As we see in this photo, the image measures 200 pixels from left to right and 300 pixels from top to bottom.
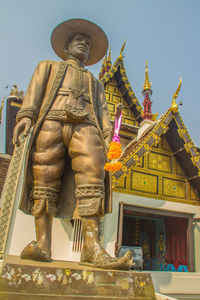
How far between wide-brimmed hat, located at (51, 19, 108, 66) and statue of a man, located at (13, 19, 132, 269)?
0.03ft

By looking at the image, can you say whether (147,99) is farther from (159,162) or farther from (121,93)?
(159,162)

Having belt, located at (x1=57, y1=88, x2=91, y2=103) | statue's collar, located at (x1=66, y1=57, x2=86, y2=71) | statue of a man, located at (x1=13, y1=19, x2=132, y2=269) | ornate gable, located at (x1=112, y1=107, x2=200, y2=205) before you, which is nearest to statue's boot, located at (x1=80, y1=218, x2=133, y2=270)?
statue of a man, located at (x1=13, y1=19, x2=132, y2=269)

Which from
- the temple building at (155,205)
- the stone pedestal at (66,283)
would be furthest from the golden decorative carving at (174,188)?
the stone pedestal at (66,283)

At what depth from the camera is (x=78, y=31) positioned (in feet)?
9.36

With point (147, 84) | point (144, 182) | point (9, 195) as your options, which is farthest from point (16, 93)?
point (147, 84)

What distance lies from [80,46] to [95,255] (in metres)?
2.21

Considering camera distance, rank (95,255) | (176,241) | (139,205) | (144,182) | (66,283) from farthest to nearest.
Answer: (176,241)
(144,182)
(139,205)
(95,255)
(66,283)

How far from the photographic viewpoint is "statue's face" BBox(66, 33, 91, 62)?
9.28ft

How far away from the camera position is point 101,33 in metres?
2.88

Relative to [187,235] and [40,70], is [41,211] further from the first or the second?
[187,235]

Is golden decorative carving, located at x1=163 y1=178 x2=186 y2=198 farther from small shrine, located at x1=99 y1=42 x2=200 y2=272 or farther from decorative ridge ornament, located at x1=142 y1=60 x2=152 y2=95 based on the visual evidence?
decorative ridge ornament, located at x1=142 y1=60 x2=152 y2=95

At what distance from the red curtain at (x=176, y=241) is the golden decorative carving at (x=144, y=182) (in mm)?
1575

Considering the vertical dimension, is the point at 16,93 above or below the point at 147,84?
below

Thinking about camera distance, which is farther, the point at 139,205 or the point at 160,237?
the point at 160,237
